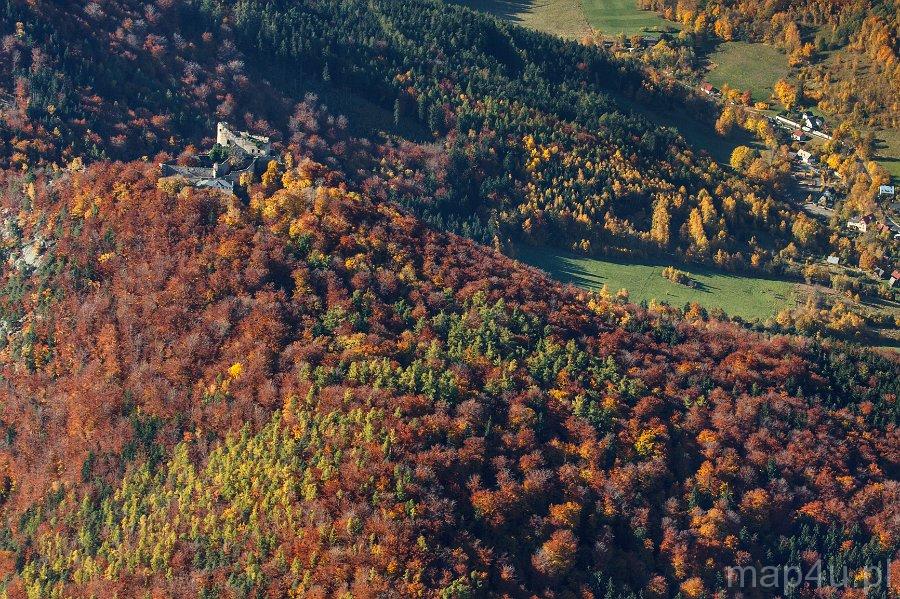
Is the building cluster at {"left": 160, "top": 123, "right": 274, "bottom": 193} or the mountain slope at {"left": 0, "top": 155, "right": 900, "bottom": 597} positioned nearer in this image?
the mountain slope at {"left": 0, "top": 155, "right": 900, "bottom": 597}

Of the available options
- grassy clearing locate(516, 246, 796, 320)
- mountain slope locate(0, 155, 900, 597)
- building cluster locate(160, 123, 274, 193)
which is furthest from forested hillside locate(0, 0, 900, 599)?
grassy clearing locate(516, 246, 796, 320)

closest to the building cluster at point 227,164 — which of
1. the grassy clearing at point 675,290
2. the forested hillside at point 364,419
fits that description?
the forested hillside at point 364,419

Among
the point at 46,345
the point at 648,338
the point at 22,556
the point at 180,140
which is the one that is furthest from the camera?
the point at 180,140

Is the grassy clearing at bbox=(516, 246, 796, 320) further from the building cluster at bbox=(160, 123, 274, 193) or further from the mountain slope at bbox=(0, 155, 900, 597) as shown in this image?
the building cluster at bbox=(160, 123, 274, 193)

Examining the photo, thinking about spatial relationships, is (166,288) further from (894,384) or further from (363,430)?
(894,384)

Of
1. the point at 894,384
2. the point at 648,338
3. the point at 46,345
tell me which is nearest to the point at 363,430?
the point at 46,345

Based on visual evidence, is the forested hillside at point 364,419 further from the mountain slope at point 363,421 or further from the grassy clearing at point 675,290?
the grassy clearing at point 675,290

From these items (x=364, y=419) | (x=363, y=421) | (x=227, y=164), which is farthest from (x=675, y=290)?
(x=363, y=421)

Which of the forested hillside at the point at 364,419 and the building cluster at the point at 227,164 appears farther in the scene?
the building cluster at the point at 227,164
